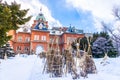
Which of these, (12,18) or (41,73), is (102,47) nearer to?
(41,73)

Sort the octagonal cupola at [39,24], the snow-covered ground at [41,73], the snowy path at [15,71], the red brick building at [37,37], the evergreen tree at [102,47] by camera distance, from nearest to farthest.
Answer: the snow-covered ground at [41,73], the snowy path at [15,71], the evergreen tree at [102,47], the red brick building at [37,37], the octagonal cupola at [39,24]

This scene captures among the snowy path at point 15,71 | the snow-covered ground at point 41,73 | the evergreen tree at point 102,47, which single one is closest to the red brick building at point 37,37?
the evergreen tree at point 102,47

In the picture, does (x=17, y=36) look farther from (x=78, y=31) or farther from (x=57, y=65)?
(x=57, y=65)

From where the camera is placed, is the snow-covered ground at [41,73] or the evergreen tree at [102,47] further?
the evergreen tree at [102,47]

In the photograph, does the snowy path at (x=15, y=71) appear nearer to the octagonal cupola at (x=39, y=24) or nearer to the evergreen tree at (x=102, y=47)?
the evergreen tree at (x=102, y=47)

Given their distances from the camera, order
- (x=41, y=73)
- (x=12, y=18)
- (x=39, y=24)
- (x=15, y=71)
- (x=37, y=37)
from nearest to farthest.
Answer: (x=12, y=18) < (x=41, y=73) < (x=15, y=71) < (x=37, y=37) < (x=39, y=24)

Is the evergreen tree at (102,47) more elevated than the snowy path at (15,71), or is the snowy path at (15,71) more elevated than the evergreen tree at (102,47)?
the evergreen tree at (102,47)

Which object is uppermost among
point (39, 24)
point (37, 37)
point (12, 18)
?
point (39, 24)

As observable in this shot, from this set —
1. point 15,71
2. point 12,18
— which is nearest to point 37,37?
point 15,71

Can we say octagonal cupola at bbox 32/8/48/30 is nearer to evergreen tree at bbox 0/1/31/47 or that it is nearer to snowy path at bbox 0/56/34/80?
snowy path at bbox 0/56/34/80

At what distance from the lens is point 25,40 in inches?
1866

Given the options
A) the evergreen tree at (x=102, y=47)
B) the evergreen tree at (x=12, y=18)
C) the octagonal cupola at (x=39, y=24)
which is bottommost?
the evergreen tree at (x=102, y=47)

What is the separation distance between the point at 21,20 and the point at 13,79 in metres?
3.04

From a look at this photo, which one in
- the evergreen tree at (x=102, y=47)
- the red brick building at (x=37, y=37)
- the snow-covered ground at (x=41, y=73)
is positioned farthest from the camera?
the red brick building at (x=37, y=37)
